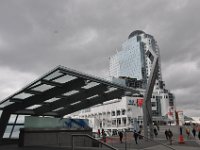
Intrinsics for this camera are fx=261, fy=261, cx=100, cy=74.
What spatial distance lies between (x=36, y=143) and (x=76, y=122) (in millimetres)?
6892

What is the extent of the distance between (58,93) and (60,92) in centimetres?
25

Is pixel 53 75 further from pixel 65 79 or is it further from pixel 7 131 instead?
pixel 7 131

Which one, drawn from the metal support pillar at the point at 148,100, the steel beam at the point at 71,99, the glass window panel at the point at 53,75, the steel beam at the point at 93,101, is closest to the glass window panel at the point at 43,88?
the glass window panel at the point at 53,75

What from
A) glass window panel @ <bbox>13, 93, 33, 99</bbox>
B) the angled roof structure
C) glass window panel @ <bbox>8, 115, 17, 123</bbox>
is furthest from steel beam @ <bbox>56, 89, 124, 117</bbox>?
glass window panel @ <bbox>13, 93, 33, 99</bbox>

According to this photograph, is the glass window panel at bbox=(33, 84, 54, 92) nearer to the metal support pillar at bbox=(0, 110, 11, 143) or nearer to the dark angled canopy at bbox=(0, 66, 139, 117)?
the dark angled canopy at bbox=(0, 66, 139, 117)

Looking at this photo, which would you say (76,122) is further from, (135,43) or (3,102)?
(135,43)

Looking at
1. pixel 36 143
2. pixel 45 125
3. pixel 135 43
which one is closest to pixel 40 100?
pixel 45 125

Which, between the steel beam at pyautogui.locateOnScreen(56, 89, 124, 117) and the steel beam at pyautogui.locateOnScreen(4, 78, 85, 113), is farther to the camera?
the steel beam at pyautogui.locateOnScreen(56, 89, 124, 117)

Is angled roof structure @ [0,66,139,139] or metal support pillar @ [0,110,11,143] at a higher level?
angled roof structure @ [0,66,139,139]

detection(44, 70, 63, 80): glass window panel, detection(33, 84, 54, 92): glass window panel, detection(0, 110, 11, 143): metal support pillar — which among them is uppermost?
detection(44, 70, 63, 80): glass window panel

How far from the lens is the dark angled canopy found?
66.5 feet

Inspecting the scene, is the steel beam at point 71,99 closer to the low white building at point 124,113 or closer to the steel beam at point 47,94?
the steel beam at point 47,94

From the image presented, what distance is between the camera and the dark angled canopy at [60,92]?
2028 centimetres

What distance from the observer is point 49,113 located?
1197 inches
